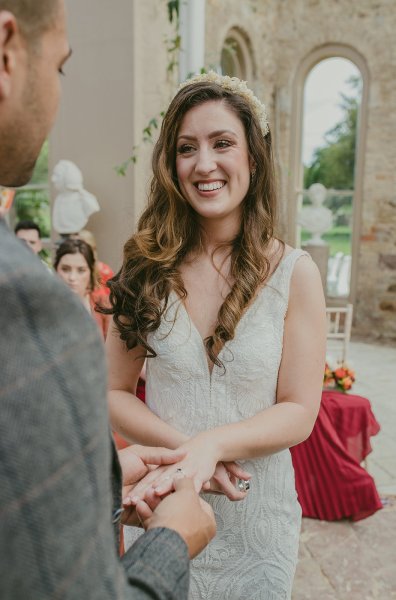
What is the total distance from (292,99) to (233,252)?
8021 mm

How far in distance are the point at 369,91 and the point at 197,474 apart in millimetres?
8337

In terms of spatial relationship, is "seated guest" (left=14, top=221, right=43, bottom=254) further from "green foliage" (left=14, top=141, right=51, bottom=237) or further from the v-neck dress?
the v-neck dress

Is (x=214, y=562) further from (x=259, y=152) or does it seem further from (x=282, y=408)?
(x=259, y=152)

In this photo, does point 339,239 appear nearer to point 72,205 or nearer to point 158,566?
point 72,205

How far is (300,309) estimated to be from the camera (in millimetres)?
1487

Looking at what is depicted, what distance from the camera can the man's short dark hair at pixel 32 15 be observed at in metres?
0.61

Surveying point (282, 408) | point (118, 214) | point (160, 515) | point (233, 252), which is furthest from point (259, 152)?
point (118, 214)

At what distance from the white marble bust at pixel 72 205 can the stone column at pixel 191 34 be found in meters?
1.39

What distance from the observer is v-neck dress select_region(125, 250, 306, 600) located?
1.46 m

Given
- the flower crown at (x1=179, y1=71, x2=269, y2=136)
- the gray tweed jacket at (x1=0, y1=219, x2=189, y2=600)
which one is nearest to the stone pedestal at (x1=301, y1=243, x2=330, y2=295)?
the flower crown at (x1=179, y1=71, x2=269, y2=136)

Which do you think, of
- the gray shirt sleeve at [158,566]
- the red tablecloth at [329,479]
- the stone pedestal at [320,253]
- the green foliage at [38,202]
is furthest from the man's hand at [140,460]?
the stone pedestal at [320,253]

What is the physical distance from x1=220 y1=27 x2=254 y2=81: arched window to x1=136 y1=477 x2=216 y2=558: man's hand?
7.80m

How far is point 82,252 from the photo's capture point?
3852mm

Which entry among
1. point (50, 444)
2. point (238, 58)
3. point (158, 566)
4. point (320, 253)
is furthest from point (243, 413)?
point (238, 58)
